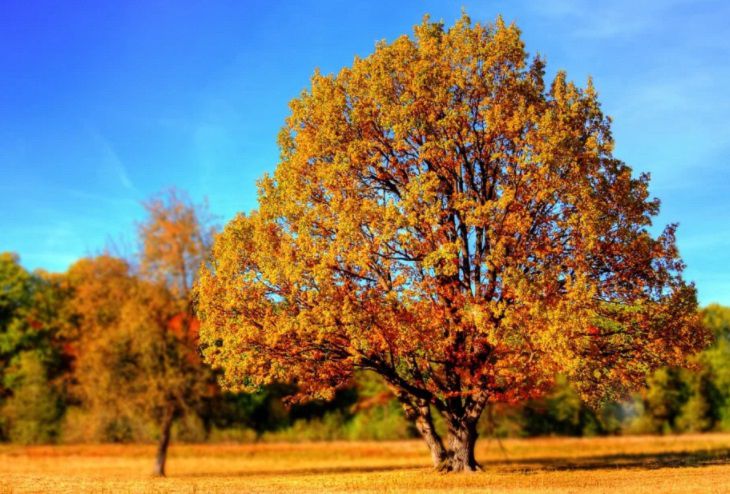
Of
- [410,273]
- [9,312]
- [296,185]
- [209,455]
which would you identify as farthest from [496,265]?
[9,312]

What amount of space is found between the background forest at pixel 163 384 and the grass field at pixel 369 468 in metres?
2.94

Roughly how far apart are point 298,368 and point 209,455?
87.9 feet

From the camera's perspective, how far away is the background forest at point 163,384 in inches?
1574

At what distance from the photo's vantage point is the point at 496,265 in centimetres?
2656

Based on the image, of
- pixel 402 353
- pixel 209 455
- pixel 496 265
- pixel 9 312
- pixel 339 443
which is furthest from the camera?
pixel 9 312

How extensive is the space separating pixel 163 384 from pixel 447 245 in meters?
21.2

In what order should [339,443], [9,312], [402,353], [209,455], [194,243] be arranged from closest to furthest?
[402,353], [194,243], [209,455], [339,443], [9,312]

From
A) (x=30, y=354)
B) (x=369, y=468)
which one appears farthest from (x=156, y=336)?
(x=30, y=354)

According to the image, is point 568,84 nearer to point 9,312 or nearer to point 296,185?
point 296,185

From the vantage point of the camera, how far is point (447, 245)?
25859 millimetres

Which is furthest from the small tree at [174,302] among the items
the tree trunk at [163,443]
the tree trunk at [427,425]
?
the tree trunk at [427,425]

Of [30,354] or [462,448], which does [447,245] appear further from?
[30,354]

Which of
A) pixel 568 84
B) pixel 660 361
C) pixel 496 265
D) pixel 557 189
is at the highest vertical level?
pixel 568 84

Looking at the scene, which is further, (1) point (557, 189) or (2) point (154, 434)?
(2) point (154, 434)
